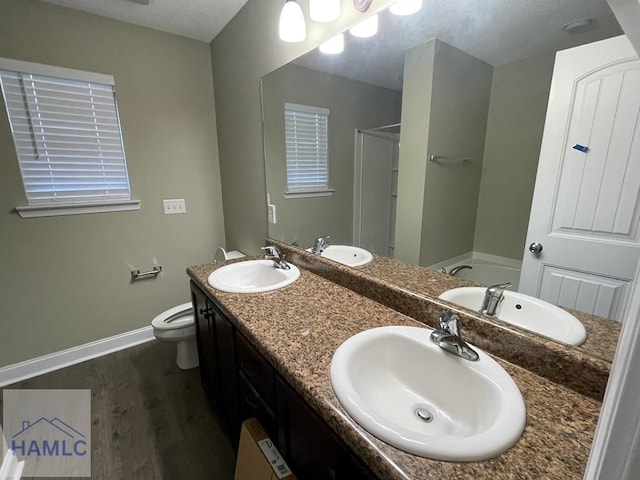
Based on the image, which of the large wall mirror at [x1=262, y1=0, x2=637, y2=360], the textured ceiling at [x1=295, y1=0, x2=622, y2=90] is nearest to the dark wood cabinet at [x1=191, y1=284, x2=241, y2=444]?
the large wall mirror at [x1=262, y1=0, x2=637, y2=360]

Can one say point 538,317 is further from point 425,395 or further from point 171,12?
point 171,12

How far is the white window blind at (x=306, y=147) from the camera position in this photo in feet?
5.06

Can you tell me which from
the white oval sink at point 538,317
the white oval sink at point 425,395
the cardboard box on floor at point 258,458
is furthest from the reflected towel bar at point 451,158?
the cardboard box on floor at point 258,458

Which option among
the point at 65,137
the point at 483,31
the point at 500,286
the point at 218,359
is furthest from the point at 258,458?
the point at 65,137

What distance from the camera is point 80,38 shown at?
184cm

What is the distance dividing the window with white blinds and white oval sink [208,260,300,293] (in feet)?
3.89

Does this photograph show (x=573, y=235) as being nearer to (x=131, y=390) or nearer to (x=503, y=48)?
(x=503, y=48)

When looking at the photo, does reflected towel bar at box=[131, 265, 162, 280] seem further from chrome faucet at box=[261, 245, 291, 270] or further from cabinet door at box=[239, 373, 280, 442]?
cabinet door at box=[239, 373, 280, 442]

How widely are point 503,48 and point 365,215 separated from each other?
0.77 meters

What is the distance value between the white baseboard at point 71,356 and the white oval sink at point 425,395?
2274 millimetres

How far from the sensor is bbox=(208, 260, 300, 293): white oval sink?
1.52 metres

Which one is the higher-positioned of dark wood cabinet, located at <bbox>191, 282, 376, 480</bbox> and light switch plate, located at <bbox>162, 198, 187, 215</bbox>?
light switch plate, located at <bbox>162, 198, 187, 215</bbox>

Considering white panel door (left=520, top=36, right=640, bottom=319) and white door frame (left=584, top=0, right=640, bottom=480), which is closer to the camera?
white door frame (left=584, top=0, right=640, bottom=480)

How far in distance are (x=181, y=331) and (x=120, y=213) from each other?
1.04m
